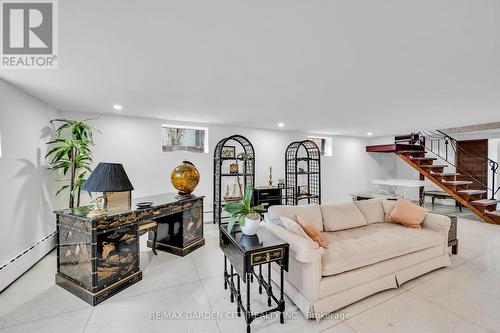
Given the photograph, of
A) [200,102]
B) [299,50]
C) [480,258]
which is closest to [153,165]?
[200,102]

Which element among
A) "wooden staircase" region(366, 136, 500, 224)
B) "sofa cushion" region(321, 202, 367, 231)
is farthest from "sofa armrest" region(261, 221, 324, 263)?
"wooden staircase" region(366, 136, 500, 224)

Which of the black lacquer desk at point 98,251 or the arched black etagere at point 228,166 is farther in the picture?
the arched black etagere at point 228,166

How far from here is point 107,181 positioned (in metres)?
2.26

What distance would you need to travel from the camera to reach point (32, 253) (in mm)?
3006

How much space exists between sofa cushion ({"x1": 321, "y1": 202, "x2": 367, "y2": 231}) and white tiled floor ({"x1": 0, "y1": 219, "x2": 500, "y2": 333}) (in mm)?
900

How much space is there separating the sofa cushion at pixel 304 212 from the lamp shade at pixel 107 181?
6.03ft

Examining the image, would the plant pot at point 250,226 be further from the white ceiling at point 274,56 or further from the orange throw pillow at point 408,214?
the orange throw pillow at point 408,214

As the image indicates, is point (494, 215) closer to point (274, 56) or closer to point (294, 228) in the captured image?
point (294, 228)

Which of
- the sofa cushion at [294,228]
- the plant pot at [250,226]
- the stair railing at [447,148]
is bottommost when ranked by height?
Result: the sofa cushion at [294,228]

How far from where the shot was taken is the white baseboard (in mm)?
2465

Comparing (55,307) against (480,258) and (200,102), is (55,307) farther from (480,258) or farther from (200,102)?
(480,258)

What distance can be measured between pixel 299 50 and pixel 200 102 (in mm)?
2058

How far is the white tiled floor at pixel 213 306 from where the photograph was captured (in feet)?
6.25

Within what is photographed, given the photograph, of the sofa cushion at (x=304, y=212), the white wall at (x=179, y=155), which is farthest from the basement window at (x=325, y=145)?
the sofa cushion at (x=304, y=212)
